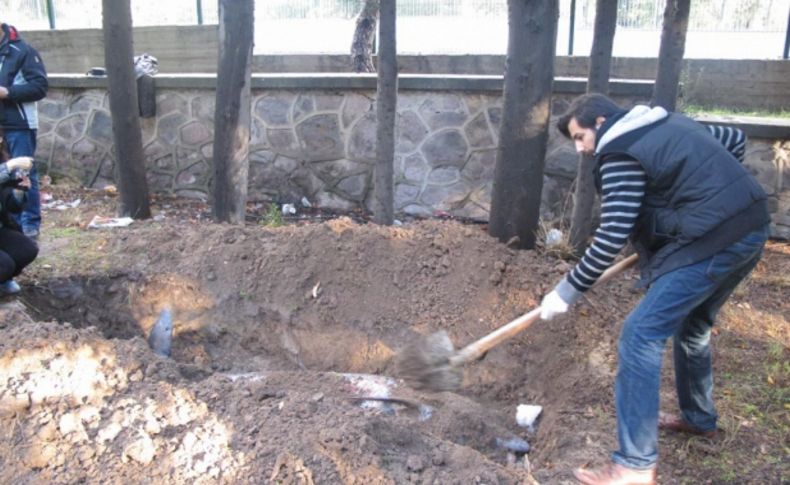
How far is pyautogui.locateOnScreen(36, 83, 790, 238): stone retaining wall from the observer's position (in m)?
6.98

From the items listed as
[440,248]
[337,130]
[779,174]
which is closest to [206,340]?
[440,248]

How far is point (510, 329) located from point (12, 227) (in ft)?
11.6

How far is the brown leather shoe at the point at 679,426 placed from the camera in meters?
3.39

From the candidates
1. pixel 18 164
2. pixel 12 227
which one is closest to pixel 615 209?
pixel 18 164

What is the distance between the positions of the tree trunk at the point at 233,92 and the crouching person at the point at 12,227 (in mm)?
1740

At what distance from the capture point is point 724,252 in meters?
2.80

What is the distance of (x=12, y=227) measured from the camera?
473 cm

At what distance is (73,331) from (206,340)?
132cm

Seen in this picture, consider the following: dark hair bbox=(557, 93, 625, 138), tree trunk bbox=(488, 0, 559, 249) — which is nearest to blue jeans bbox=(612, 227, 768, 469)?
dark hair bbox=(557, 93, 625, 138)

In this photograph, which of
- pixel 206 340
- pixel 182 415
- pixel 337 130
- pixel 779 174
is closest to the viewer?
pixel 182 415

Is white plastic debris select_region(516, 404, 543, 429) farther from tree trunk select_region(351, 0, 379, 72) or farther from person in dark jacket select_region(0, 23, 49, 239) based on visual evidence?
tree trunk select_region(351, 0, 379, 72)

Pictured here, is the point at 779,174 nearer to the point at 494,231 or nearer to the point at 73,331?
the point at 494,231

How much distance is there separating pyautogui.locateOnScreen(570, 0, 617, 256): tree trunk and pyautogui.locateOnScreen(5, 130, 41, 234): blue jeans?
4506 mm

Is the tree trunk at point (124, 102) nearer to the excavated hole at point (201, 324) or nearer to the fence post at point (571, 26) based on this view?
the excavated hole at point (201, 324)
